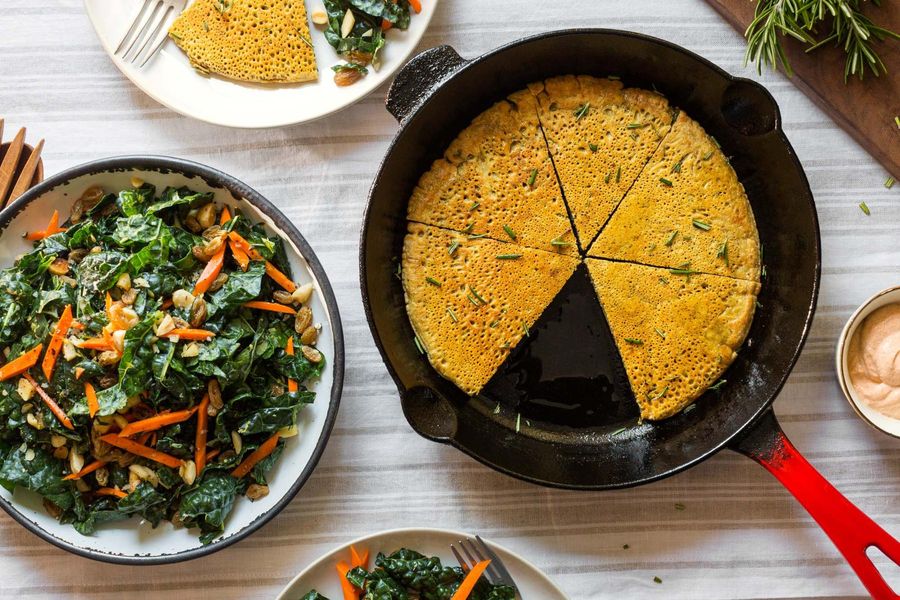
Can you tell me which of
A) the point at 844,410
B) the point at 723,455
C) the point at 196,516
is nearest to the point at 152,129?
the point at 196,516

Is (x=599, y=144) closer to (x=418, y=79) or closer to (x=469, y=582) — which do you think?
(x=418, y=79)

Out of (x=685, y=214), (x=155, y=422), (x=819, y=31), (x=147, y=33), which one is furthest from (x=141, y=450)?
(x=819, y=31)

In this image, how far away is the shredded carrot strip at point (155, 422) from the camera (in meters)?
2.61

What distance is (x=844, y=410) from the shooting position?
9.77 ft

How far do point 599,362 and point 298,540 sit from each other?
1.35 m

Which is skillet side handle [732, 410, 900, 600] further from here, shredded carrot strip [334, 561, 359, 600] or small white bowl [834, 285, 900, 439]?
shredded carrot strip [334, 561, 359, 600]

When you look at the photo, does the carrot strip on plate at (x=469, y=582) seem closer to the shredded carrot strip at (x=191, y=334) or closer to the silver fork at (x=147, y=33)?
the shredded carrot strip at (x=191, y=334)

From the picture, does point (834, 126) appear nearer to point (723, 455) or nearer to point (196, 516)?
point (723, 455)

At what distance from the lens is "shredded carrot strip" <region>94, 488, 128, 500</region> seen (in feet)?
8.96

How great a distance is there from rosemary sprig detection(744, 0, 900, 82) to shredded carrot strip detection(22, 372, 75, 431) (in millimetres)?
2707

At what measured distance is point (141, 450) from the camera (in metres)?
2.67

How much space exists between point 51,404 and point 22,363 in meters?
0.17

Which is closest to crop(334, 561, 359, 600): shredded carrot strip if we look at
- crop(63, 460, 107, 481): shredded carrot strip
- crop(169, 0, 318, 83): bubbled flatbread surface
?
crop(63, 460, 107, 481): shredded carrot strip

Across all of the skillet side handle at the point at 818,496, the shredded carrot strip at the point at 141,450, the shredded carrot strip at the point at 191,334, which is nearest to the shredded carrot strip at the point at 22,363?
the shredded carrot strip at the point at 141,450
